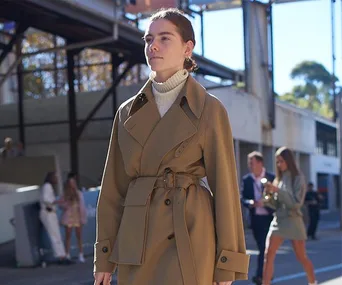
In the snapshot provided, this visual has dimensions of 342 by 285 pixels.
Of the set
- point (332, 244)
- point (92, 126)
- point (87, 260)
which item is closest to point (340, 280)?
point (87, 260)

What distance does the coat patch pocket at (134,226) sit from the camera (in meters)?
3.51

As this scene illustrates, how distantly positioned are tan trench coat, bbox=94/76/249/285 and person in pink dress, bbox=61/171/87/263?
10.3 metres

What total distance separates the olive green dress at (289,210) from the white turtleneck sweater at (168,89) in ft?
19.8

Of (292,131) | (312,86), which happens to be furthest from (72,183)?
(312,86)

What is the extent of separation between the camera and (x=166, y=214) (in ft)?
11.6

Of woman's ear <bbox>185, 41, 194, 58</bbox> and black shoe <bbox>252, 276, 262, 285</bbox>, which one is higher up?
woman's ear <bbox>185, 41, 194, 58</bbox>

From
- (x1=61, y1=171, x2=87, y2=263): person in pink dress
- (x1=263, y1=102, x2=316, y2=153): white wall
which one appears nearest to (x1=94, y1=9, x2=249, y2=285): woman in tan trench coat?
(x1=61, y1=171, x2=87, y2=263): person in pink dress

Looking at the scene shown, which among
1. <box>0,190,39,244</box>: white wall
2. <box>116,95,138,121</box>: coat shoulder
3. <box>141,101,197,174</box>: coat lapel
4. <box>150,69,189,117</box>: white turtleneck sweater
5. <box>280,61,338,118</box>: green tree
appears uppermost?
<box>280,61,338,118</box>: green tree

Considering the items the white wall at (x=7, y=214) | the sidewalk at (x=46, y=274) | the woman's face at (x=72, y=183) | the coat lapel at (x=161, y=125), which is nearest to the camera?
the coat lapel at (x=161, y=125)

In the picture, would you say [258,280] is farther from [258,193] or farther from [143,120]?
[143,120]

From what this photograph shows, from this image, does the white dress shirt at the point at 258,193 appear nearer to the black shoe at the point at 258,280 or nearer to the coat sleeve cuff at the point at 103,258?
the black shoe at the point at 258,280

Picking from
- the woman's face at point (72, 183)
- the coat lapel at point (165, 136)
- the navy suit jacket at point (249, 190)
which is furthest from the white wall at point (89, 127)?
the coat lapel at point (165, 136)

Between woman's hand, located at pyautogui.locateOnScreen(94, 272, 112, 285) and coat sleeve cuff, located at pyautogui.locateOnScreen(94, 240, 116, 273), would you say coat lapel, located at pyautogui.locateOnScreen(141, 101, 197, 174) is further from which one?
woman's hand, located at pyautogui.locateOnScreen(94, 272, 112, 285)

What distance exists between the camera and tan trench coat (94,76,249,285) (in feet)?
11.4
